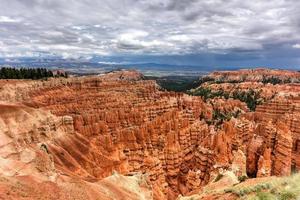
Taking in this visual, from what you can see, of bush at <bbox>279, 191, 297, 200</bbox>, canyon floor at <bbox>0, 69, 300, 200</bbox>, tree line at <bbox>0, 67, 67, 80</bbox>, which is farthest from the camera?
tree line at <bbox>0, 67, 67, 80</bbox>

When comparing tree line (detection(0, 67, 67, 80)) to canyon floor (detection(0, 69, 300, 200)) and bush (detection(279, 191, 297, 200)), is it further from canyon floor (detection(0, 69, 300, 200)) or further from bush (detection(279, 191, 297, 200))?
bush (detection(279, 191, 297, 200))

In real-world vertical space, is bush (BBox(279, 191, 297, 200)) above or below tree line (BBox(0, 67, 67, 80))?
A: below

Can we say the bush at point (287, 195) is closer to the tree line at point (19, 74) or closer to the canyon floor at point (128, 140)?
the canyon floor at point (128, 140)

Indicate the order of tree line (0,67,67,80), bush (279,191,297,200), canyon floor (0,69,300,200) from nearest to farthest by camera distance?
bush (279,191,297,200) < canyon floor (0,69,300,200) < tree line (0,67,67,80)

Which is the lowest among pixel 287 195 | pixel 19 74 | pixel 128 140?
pixel 128 140

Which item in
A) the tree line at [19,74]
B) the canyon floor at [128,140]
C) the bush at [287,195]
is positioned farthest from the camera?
the tree line at [19,74]

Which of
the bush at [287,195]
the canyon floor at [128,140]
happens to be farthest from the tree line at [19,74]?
the bush at [287,195]

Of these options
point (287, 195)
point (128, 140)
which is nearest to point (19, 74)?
point (128, 140)

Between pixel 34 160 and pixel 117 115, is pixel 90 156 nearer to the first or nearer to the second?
pixel 117 115

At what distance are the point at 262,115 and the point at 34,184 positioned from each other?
70016 mm

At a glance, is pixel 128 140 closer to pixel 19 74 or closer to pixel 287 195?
pixel 19 74

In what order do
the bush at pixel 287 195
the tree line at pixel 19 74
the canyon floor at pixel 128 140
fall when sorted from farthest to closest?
the tree line at pixel 19 74 → the canyon floor at pixel 128 140 → the bush at pixel 287 195

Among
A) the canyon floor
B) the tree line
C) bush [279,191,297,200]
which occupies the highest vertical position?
the tree line

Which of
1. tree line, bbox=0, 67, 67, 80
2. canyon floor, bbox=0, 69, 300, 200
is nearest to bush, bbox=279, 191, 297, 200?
canyon floor, bbox=0, 69, 300, 200
